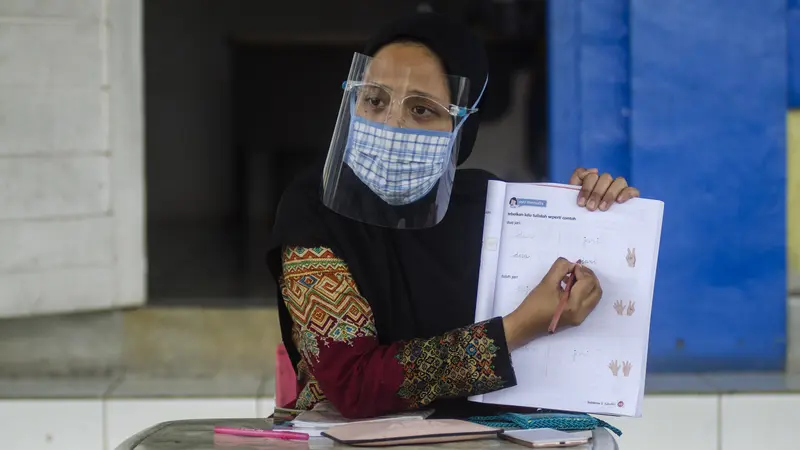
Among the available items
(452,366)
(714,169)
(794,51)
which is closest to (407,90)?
(452,366)

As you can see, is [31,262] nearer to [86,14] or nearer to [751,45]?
[86,14]

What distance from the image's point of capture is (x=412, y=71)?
170 cm

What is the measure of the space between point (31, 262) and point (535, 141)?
2.11 metres

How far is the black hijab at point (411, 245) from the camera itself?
1.64 meters

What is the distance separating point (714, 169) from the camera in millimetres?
3674

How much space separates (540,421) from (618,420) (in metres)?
1.98

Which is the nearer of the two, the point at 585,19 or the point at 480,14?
the point at 585,19

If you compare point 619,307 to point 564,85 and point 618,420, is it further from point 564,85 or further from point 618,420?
point 564,85

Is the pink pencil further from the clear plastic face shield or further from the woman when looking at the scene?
the clear plastic face shield

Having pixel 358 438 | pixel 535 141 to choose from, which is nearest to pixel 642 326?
pixel 358 438

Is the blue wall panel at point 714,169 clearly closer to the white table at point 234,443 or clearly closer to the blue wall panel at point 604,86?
the blue wall panel at point 604,86

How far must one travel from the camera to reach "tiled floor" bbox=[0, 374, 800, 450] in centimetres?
337

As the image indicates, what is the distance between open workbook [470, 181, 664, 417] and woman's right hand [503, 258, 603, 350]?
0.15ft

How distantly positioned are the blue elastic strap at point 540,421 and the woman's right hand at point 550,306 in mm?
111
